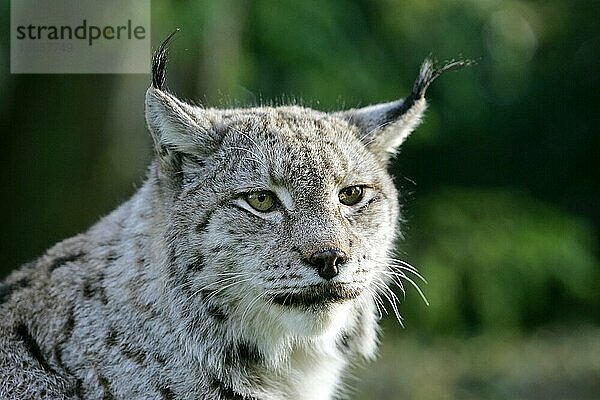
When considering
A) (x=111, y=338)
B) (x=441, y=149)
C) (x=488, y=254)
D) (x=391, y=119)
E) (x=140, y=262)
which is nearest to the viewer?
(x=111, y=338)

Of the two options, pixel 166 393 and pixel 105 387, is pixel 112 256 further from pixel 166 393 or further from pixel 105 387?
pixel 166 393

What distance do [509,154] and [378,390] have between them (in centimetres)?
565

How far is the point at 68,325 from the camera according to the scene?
5715mm

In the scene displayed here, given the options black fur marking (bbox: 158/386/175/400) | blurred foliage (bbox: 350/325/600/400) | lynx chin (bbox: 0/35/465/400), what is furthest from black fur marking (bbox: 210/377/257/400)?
blurred foliage (bbox: 350/325/600/400)

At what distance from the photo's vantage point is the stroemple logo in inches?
387

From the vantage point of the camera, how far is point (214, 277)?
18.2 ft

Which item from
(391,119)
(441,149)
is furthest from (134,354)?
(441,149)

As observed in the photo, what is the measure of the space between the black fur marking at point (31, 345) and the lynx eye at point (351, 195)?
1.85 meters

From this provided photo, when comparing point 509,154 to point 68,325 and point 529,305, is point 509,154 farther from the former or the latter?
point 68,325

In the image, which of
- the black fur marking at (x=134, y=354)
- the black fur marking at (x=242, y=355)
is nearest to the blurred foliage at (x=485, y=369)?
the black fur marking at (x=242, y=355)

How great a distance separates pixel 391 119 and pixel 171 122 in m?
1.41

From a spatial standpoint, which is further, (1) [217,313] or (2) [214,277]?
(1) [217,313]

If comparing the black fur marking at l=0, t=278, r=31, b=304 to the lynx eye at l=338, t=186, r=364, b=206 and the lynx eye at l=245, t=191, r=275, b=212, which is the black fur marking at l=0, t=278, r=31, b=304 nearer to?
the lynx eye at l=245, t=191, r=275, b=212

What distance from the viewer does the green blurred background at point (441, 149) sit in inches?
430
